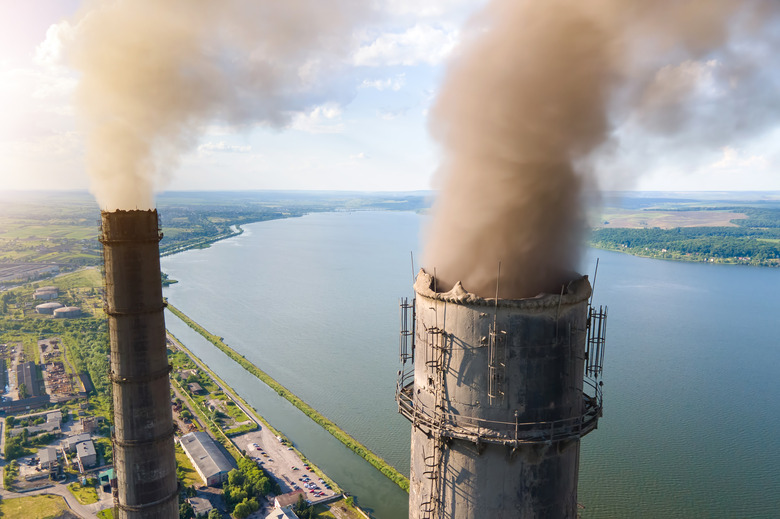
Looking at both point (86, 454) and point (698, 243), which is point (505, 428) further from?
point (698, 243)

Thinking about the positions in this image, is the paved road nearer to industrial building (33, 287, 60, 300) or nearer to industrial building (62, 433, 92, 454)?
industrial building (62, 433, 92, 454)

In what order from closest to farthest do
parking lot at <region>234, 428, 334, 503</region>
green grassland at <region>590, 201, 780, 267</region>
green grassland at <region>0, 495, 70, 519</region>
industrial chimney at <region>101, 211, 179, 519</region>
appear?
industrial chimney at <region>101, 211, 179, 519</region>, green grassland at <region>0, 495, 70, 519</region>, parking lot at <region>234, 428, 334, 503</region>, green grassland at <region>590, 201, 780, 267</region>

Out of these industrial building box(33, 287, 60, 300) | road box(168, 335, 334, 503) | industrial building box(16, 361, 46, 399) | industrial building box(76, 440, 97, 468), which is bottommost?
industrial building box(16, 361, 46, 399)

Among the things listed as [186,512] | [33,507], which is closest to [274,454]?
[186,512]

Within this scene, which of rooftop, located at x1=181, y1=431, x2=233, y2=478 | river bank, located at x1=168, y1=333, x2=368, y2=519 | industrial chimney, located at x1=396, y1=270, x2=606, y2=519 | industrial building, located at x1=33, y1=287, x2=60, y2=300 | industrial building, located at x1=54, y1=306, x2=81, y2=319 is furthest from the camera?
industrial building, located at x1=33, y1=287, x2=60, y2=300

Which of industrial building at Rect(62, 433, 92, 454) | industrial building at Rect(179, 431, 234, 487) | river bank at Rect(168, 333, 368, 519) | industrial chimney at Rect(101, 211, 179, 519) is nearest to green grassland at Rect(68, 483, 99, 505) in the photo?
industrial building at Rect(62, 433, 92, 454)

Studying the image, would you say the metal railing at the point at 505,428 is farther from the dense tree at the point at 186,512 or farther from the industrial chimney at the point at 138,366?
the dense tree at the point at 186,512

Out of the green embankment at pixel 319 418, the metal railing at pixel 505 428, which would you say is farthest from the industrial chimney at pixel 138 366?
the green embankment at pixel 319 418
